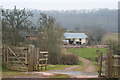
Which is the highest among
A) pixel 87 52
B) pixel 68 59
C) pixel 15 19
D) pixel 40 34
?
pixel 15 19

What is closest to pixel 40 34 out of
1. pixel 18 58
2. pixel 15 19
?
pixel 15 19

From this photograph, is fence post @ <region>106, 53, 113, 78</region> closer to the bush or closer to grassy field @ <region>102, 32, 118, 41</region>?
grassy field @ <region>102, 32, 118, 41</region>

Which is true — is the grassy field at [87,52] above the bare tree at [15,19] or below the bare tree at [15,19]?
below

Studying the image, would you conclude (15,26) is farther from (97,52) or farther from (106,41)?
(106,41)

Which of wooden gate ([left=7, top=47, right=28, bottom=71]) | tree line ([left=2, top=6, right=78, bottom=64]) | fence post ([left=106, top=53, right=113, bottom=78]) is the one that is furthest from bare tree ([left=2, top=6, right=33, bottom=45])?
fence post ([left=106, top=53, right=113, bottom=78])

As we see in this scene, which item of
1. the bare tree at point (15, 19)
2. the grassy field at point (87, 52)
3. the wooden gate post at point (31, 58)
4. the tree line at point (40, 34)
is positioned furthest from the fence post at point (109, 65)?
the bare tree at point (15, 19)

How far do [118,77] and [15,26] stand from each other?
13.9 ft

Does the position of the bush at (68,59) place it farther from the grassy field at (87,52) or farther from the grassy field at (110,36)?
the grassy field at (110,36)

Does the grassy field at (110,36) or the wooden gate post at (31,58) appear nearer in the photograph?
Answer: the grassy field at (110,36)

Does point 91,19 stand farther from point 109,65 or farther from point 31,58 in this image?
point 31,58

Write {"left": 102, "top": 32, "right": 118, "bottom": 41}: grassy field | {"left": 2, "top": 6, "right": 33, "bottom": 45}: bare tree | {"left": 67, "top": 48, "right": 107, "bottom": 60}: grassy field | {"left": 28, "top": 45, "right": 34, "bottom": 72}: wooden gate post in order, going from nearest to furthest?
{"left": 102, "top": 32, "right": 118, "bottom": 41}: grassy field < {"left": 28, "top": 45, "right": 34, "bottom": 72}: wooden gate post < {"left": 67, "top": 48, "right": 107, "bottom": 60}: grassy field < {"left": 2, "top": 6, "right": 33, "bottom": 45}: bare tree

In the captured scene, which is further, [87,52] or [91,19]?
[87,52]

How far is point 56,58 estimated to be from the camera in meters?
6.17

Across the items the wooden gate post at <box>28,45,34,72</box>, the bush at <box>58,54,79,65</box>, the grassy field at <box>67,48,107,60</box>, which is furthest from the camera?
the bush at <box>58,54,79,65</box>
